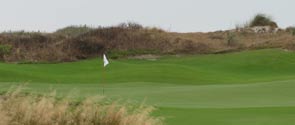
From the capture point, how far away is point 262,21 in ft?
203

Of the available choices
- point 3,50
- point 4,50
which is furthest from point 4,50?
point 3,50

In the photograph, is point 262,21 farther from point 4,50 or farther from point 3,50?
point 3,50

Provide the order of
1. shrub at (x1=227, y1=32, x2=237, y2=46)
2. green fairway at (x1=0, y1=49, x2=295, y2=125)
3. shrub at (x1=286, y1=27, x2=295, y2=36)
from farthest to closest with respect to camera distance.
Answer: shrub at (x1=286, y1=27, x2=295, y2=36) < shrub at (x1=227, y1=32, x2=237, y2=46) < green fairway at (x1=0, y1=49, x2=295, y2=125)

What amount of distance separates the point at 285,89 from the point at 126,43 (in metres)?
28.7

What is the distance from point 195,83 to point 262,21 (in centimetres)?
3054

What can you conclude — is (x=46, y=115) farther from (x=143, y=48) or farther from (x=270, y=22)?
(x=270, y=22)

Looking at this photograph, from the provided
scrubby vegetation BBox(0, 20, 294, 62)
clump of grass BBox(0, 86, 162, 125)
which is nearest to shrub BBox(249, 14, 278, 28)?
scrubby vegetation BBox(0, 20, 294, 62)

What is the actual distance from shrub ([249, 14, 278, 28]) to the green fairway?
48.3 ft

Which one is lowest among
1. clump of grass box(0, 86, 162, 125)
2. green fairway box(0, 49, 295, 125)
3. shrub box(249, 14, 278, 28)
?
green fairway box(0, 49, 295, 125)

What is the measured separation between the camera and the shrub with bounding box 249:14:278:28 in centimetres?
6156

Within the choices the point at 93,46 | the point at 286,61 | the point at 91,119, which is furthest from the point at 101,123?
the point at 93,46

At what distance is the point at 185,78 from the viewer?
35531 millimetres

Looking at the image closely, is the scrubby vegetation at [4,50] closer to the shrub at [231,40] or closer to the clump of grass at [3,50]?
the clump of grass at [3,50]

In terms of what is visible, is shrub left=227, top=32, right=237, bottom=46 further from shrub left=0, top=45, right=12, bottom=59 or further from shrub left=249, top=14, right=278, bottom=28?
shrub left=0, top=45, right=12, bottom=59
